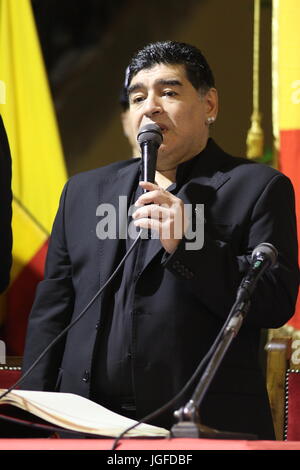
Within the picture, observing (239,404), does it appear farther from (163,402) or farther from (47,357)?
(47,357)

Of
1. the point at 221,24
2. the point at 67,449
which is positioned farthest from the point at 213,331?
the point at 221,24

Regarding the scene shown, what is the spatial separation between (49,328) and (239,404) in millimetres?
573

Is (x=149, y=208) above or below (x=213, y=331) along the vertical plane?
above

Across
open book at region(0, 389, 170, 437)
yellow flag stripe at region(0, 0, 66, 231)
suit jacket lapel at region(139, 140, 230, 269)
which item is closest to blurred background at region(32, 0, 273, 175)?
yellow flag stripe at region(0, 0, 66, 231)

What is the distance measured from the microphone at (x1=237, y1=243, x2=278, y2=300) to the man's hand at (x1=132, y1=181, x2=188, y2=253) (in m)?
0.23

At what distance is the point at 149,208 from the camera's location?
1770 millimetres

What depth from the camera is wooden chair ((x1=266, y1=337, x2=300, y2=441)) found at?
8.03 ft

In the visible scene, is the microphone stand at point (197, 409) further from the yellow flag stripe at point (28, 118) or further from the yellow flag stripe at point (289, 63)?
the yellow flag stripe at point (28, 118)

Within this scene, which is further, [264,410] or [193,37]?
[193,37]

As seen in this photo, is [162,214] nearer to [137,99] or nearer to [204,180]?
[204,180]

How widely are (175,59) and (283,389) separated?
1000 millimetres

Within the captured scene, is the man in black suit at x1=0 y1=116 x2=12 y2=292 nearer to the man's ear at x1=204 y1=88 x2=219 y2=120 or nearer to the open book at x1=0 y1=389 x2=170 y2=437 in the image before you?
the man's ear at x1=204 y1=88 x2=219 y2=120

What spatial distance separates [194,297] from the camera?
2074 mm
